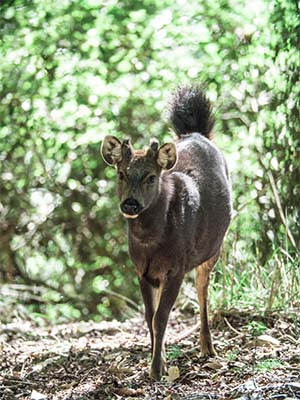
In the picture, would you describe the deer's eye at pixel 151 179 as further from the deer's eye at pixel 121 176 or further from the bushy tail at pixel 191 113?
the bushy tail at pixel 191 113

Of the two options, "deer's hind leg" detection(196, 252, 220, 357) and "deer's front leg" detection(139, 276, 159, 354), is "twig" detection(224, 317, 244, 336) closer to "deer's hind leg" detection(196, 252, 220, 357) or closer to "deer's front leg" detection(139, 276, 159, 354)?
"deer's hind leg" detection(196, 252, 220, 357)

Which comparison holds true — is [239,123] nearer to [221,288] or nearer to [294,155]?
[294,155]

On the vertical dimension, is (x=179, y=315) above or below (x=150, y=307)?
below

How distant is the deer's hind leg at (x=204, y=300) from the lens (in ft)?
19.2

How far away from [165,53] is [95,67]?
789 millimetres

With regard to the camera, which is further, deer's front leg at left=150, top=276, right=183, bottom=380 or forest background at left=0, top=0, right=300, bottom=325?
forest background at left=0, top=0, right=300, bottom=325

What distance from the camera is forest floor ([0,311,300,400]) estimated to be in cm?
472

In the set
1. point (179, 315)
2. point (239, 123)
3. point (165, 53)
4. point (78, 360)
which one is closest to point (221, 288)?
point (179, 315)

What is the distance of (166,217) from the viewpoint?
5.44 m

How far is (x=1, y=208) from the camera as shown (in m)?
9.97

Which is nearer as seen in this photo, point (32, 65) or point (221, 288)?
point (221, 288)

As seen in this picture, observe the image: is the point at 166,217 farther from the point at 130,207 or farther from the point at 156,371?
the point at 156,371

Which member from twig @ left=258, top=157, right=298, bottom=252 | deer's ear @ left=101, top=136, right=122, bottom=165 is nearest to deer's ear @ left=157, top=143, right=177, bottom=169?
deer's ear @ left=101, top=136, right=122, bottom=165

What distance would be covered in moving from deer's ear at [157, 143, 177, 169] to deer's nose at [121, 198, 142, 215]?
0.40m
